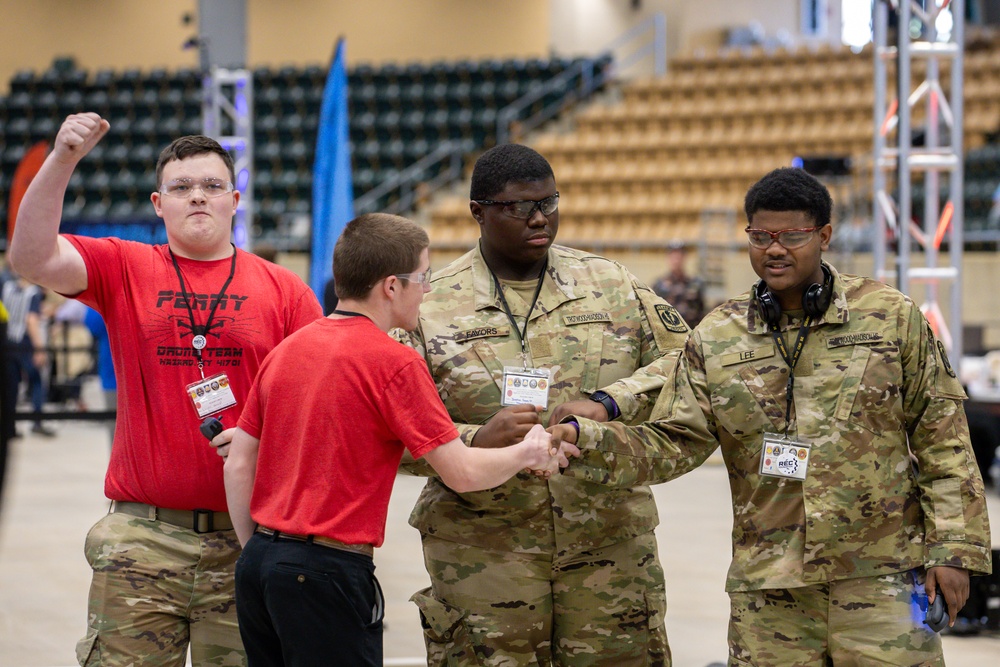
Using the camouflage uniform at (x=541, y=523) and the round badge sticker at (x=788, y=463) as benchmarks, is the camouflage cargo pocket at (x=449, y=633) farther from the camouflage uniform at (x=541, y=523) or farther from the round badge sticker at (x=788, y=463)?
the round badge sticker at (x=788, y=463)

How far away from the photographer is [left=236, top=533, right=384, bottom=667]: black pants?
7.73ft

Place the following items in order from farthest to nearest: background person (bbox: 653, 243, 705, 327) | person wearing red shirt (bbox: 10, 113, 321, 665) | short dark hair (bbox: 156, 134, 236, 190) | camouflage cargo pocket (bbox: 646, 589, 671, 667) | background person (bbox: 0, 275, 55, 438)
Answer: background person (bbox: 0, 275, 55, 438), background person (bbox: 653, 243, 705, 327), camouflage cargo pocket (bbox: 646, 589, 671, 667), short dark hair (bbox: 156, 134, 236, 190), person wearing red shirt (bbox: 10, 113, 321, 665)

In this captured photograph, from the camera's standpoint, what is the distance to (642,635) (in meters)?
2.97

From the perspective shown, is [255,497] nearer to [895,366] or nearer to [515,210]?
[515,210]

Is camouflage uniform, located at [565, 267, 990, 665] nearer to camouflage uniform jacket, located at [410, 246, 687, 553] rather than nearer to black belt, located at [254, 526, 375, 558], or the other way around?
camouflage uniform jacket, located at [410, 246, 687, 553]

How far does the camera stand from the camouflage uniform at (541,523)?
2910 millimetres

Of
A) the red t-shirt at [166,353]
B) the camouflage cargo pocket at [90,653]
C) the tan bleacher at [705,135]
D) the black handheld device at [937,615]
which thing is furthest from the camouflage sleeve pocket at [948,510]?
the tan bleacher at [705,135]

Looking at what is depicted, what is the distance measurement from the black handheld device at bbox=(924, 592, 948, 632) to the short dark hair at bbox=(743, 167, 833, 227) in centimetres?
88

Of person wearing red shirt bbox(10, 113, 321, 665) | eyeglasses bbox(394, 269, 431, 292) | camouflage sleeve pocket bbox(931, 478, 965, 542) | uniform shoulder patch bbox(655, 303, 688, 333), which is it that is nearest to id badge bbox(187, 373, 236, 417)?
person wearing red shirt bbox(10, 113, 321, 665)

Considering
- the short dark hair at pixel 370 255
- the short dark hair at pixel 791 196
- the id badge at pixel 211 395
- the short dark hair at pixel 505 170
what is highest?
the short dark hair at pixel 505 170

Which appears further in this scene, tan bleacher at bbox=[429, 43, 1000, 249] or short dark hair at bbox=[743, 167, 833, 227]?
tan bleacher at bbox=[429, 43, 1000, 249]

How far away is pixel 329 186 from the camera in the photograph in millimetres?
7164

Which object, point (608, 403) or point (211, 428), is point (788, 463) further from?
point (211, 428)

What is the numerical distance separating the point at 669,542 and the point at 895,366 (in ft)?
15.1
